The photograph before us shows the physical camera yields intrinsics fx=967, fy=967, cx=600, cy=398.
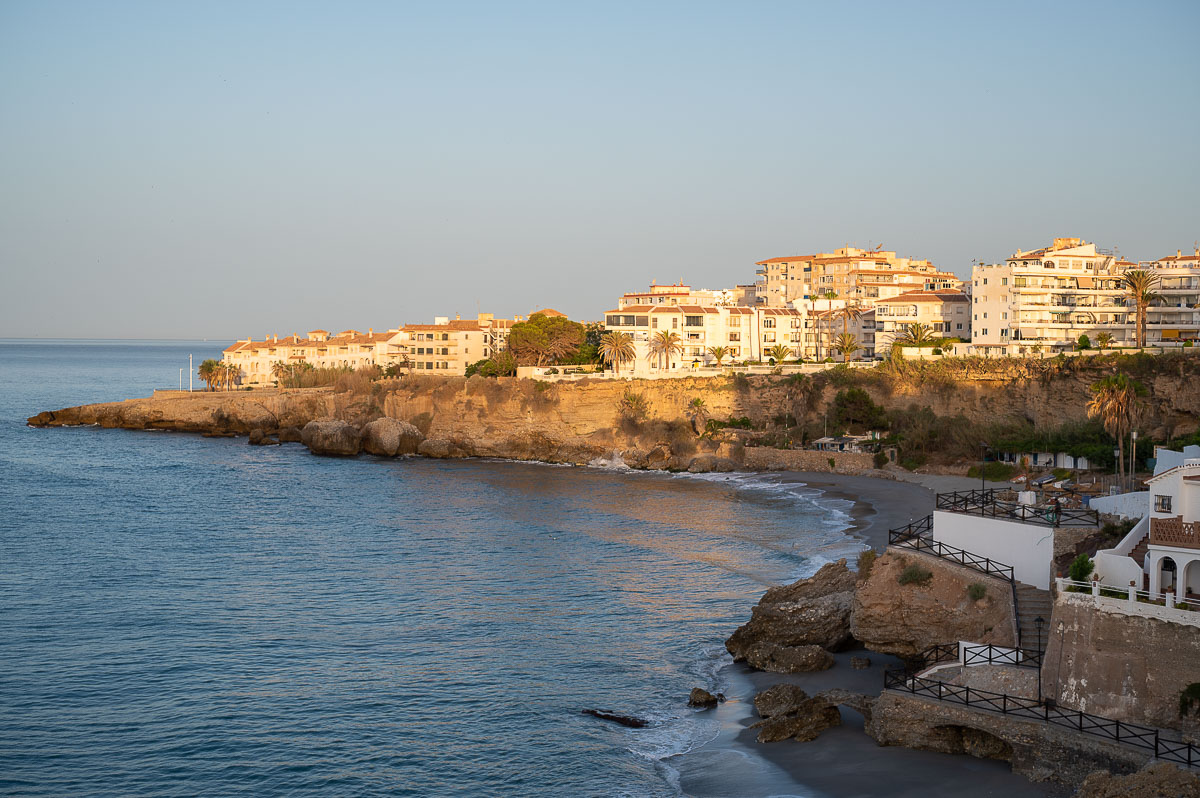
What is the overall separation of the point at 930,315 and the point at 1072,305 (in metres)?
16.0

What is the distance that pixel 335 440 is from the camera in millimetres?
83125

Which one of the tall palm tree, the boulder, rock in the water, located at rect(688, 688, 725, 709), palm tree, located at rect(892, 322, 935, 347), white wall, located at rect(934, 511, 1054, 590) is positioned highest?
palm tree, located at rect(892, 322, 935, 347)

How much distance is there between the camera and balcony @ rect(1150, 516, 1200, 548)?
1917 centimetres

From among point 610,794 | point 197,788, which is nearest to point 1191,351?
point 610,794

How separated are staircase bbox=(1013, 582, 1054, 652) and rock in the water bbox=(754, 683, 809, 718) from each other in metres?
5.17

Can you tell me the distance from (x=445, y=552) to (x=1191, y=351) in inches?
1981

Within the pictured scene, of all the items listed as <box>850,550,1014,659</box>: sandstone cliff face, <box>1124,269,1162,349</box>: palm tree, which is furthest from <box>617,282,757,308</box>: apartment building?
<box>850,550,1014,659</box>: sandstone cliff face

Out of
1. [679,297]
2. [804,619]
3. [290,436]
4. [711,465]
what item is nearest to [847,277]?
[679,297]

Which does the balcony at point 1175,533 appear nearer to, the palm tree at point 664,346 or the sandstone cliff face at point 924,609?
the sandstone cliff face at point 924,609

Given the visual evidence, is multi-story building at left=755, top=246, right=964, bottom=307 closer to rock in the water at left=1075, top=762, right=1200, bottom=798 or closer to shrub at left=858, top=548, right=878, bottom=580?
shrub at left=858, top=548, right=878, bottom=580

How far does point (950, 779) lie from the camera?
18297 mm

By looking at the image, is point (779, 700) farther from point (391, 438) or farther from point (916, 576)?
point (391, 438)

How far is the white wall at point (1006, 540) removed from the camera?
2331 cm

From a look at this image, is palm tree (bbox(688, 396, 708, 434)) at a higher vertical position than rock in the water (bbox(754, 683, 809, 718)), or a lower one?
higher
